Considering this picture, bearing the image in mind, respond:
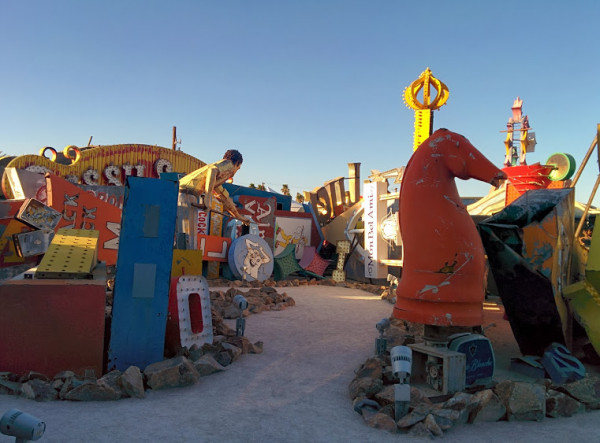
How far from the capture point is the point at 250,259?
11555 mm

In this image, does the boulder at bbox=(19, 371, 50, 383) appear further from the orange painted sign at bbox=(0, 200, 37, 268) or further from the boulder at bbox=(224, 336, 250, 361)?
the orange painted sign at bbox=(0, 200, 37, 268)

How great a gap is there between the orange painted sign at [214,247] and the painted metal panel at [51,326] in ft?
25.3

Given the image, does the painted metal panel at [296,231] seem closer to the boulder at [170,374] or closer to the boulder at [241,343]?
the boulder at [241,343]

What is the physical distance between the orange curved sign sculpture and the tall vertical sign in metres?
7.55

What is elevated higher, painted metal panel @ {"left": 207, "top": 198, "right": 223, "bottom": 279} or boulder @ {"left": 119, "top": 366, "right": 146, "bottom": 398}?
painted metal panel @ {"left": 207, "top": 198, "right": 223, "bottom": 279}

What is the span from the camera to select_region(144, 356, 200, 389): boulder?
3387 mm

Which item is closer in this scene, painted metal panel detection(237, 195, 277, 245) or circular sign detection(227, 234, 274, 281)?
circular sign detection(227, 234, 274, 281)

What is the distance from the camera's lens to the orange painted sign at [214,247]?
37.4 ft

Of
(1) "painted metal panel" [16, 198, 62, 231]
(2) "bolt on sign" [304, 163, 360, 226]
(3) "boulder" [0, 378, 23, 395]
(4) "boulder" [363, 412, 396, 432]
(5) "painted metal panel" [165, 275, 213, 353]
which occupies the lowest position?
(4) "boulder" [363, 412, 396, 432]

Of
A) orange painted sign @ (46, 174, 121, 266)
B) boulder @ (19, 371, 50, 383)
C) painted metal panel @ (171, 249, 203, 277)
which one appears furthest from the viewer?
orange painted sign @ (46, 174, 121, 266)

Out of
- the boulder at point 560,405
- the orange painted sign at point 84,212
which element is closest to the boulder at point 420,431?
the boulder at point 560,405

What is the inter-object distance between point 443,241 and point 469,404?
1310mm

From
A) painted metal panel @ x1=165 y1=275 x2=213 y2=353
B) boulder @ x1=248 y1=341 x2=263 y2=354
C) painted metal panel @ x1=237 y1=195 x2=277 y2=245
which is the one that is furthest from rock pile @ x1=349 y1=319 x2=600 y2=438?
painted metal panel @ x1=237 y1=195 x2=277 y2=245

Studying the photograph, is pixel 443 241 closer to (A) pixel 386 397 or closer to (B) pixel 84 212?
(A) pixel 386 397
